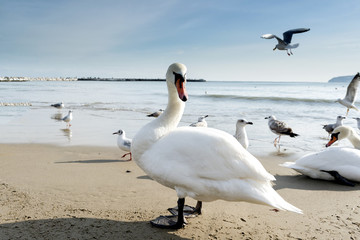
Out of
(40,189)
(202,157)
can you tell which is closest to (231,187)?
(202,157)

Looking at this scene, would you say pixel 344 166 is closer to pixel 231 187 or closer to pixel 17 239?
pixel 231 187

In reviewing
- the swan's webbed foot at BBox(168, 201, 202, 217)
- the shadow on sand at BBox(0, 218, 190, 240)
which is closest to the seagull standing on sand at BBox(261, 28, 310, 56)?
the swan's webbed foot at BBox(168, 201, 202, 217)

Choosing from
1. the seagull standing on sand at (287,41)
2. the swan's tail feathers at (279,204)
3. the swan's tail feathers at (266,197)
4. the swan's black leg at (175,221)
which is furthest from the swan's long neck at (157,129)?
the seagull standing on sand at (287,41)

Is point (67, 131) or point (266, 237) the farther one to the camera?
point (67, 131)

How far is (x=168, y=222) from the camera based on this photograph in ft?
11.3

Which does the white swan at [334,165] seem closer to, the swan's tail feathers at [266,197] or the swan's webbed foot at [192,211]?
the swan's webbed foot at [192,211]

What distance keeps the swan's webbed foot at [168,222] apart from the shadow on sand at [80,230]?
0.05 meters

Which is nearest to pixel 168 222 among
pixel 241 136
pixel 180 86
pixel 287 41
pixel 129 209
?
pixel 129 209

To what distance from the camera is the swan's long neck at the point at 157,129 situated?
3467mm

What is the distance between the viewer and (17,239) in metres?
2.98

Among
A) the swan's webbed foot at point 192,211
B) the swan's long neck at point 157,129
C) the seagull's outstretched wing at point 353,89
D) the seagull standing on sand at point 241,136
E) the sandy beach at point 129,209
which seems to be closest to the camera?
the sandy beach at point 129,209

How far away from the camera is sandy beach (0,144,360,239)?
328 cm

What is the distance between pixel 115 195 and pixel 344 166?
3.93 meters

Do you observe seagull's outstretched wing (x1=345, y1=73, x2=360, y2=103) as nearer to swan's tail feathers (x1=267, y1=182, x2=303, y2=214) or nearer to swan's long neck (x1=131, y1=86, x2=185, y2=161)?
swan's long neck (x1=131, y1=86, x2=185, y2=161)
